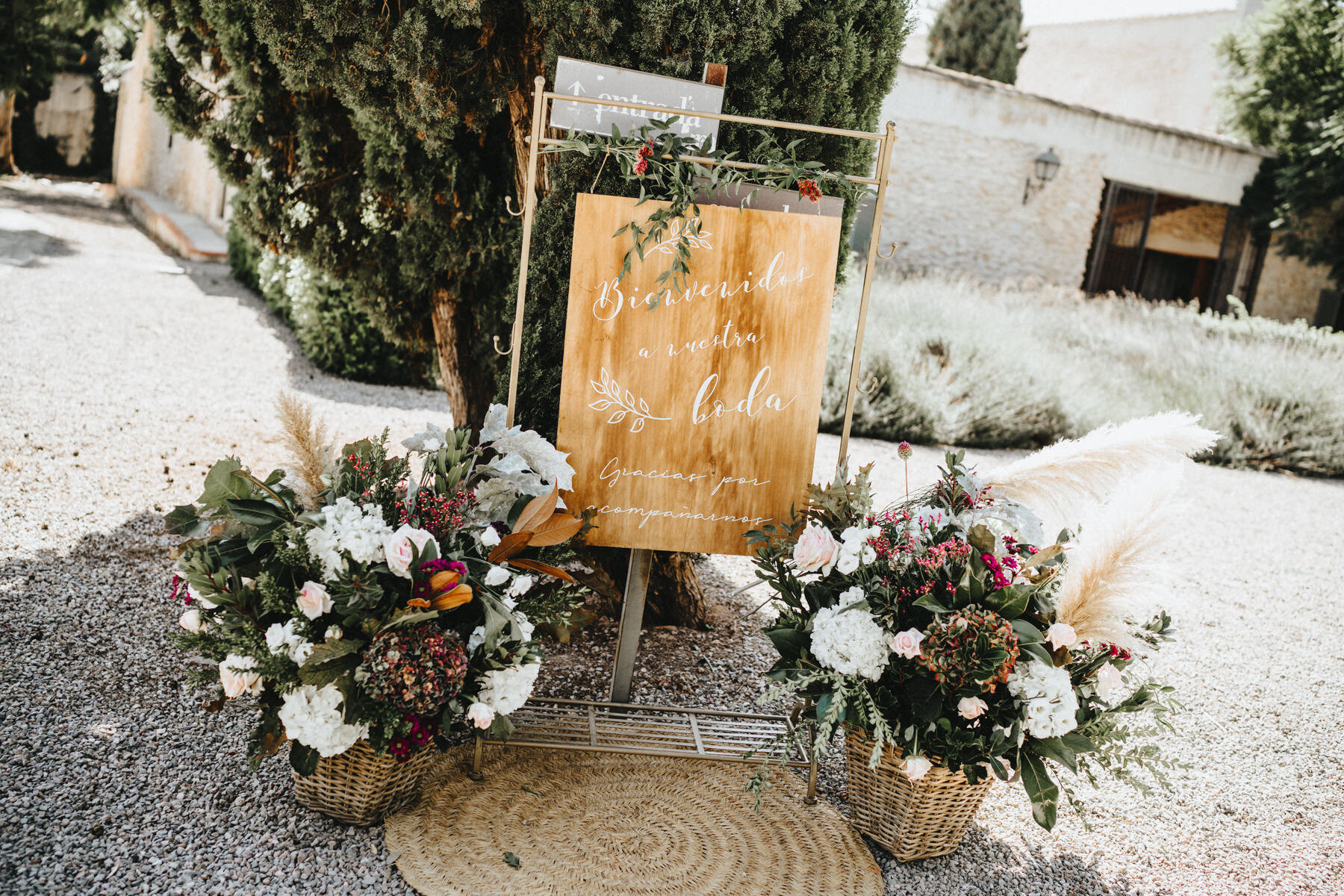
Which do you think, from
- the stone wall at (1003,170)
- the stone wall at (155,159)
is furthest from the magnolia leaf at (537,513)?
the stone wall at (155,159)

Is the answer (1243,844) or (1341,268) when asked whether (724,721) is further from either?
(1341,268)

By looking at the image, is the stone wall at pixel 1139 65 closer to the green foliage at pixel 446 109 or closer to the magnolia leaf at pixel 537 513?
the green foliage at pixel 446 109

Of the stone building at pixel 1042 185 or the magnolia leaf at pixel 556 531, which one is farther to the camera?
the stone building at pixel 1042 185

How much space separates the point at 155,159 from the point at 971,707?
19.1 m

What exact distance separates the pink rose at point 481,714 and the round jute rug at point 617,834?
0.32 metres

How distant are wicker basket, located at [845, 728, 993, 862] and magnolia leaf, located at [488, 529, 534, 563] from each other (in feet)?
3.07

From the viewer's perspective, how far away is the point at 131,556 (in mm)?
3307

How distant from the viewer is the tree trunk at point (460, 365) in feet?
12.1

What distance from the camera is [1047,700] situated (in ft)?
6.29

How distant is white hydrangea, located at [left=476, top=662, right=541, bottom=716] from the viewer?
78.2 inches

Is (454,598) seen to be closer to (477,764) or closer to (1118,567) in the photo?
(477,764)

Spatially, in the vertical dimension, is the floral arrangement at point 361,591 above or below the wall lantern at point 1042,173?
below

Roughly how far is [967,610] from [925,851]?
2.25 feet

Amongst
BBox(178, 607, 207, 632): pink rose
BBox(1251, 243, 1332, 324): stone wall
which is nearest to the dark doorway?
BBox(1251, 243, 1332, 324): stone wall
